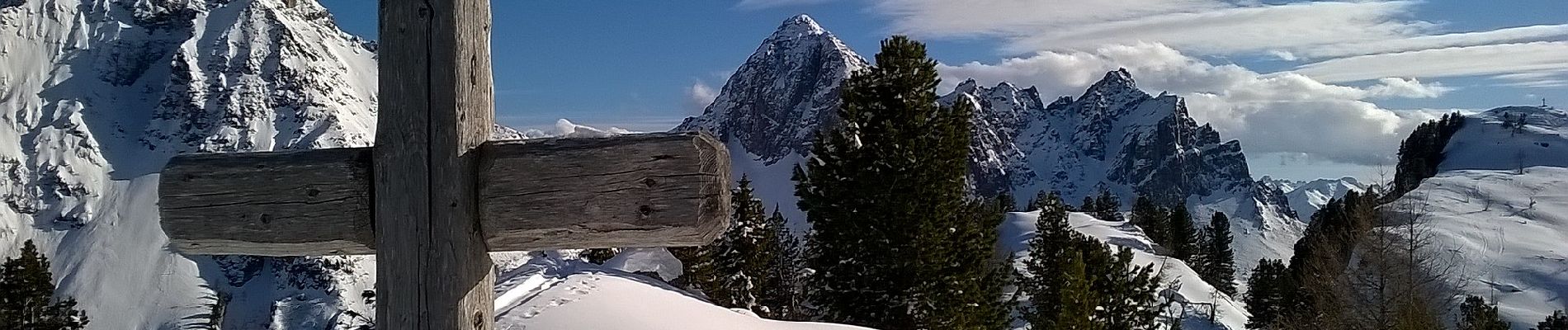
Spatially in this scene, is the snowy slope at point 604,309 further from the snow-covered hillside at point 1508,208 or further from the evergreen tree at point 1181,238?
the evergreen tree at point 1181,238

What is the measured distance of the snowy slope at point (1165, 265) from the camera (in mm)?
45312

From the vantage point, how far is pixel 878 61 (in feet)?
51.0

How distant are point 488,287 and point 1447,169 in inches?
5403

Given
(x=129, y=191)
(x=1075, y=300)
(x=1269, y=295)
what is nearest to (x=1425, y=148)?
(x=1269, y=295)

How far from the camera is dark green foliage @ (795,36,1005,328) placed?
598 inches

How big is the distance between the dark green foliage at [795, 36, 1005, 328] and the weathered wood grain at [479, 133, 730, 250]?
1300cm

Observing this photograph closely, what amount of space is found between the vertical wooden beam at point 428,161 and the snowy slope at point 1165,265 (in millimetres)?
30535

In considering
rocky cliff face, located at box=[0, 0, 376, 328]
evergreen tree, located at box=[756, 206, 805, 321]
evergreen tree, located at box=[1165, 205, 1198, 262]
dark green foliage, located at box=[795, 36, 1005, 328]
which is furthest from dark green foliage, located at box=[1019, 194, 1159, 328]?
rocky cliff face, located at box=[0, 0, 376, 328]

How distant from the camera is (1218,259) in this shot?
66.4 meters

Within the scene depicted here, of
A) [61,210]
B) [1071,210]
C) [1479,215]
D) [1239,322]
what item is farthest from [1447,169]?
[61,210]

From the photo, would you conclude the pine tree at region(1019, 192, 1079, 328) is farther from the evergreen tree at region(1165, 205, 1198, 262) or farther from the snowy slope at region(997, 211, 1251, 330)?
the evergreen tree at region(1165, 205, 1198, 262)

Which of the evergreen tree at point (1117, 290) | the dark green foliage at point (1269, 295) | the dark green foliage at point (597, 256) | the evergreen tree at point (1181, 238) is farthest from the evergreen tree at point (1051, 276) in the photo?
the evergreen tree at point (1181, 238)

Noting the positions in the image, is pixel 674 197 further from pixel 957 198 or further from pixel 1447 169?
pixel 1447 169

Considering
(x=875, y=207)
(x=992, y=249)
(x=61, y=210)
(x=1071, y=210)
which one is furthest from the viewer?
(x=61, y=210)
